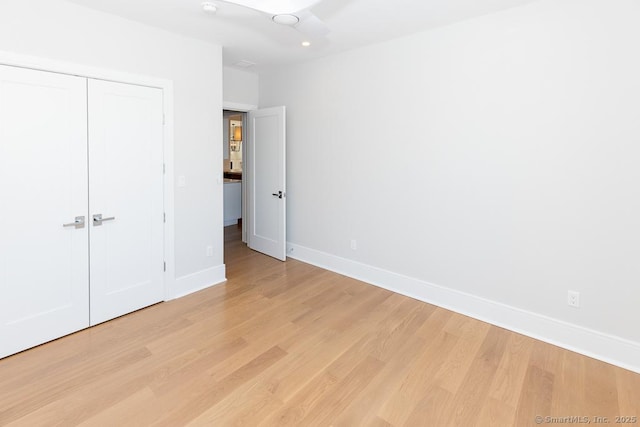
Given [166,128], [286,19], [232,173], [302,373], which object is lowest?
[302,373]

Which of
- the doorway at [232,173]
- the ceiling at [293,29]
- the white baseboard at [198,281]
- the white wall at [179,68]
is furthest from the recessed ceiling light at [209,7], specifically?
the doorway at [232,173]

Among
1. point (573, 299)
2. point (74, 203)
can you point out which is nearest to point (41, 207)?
point (74, 203)

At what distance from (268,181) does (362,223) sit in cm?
165

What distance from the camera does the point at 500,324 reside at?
3037 mm

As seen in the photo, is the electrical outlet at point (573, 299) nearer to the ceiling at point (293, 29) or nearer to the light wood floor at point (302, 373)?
the light wood floor at point (302, 373)

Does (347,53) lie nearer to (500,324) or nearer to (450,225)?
(450,225)

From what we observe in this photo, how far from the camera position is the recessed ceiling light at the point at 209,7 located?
8.80ft

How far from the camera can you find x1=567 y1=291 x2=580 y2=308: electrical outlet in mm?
2670

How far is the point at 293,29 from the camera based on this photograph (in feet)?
10.6

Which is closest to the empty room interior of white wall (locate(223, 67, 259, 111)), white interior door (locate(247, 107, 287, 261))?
white wall (locate(223, 67, 259, 111))

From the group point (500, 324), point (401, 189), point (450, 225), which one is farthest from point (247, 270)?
point (500, 324)

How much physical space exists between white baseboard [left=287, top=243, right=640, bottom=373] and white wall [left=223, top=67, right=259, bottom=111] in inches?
105

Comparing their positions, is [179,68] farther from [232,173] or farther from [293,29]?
[232,173]

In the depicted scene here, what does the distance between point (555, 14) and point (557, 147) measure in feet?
3.42
